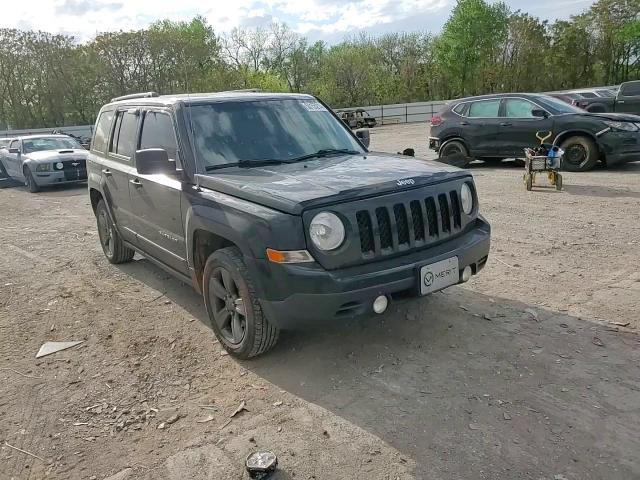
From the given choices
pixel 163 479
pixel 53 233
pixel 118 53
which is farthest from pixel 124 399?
pixel 118 53

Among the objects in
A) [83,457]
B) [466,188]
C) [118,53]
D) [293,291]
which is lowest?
[83,457]

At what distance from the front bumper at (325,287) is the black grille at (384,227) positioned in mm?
111

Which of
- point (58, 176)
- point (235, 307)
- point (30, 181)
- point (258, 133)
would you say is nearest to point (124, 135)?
point (258, 133)

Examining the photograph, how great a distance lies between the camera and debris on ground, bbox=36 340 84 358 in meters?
4.23

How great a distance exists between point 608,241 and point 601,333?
8.43 ft

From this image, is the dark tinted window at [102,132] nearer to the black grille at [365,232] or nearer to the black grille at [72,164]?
the black grille at [365,232]

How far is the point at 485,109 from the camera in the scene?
39.7 feet

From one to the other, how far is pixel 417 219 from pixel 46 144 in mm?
14093

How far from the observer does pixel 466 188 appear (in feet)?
13.1

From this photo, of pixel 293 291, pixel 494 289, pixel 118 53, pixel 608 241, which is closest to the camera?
pixel 293 291

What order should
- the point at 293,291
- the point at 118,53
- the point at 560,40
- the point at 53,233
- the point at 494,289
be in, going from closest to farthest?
the point at 293,291
the point at 494,289
the point at 53,233
the point at 118,53
the point at 560,40

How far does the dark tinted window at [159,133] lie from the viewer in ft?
14.3

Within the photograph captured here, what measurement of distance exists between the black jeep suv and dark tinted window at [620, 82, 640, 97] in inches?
646

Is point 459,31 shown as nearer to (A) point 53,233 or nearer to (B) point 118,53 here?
(B) point 118,53
